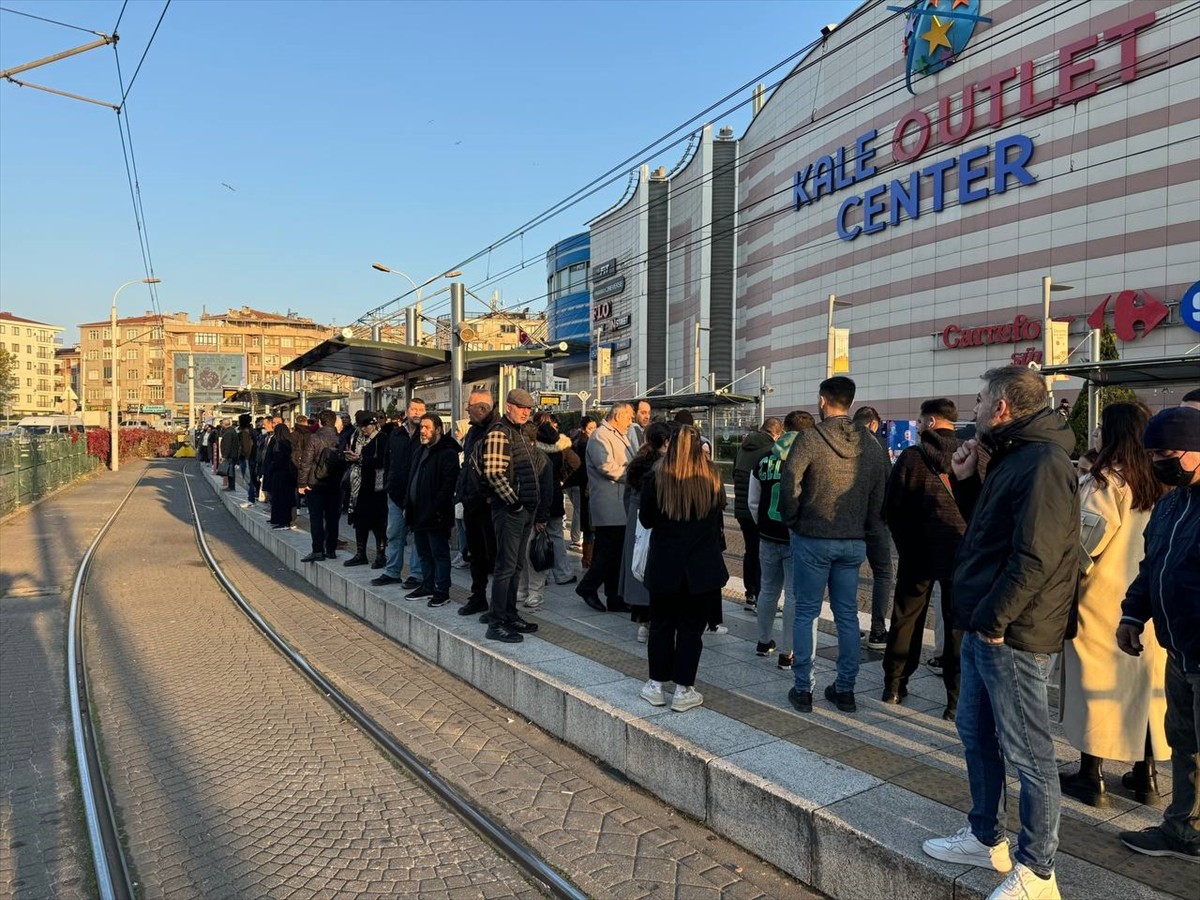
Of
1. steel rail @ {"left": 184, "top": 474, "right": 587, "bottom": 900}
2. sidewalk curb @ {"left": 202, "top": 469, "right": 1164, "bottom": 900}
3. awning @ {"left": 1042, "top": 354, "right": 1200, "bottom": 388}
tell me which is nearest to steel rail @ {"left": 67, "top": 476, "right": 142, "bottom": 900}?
steel rail @ {"left": 184, "top": 474, "right": 587, "bottom": 900}

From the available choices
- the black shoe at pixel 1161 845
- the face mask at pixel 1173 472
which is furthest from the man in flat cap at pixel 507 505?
the face mask at pixel 1173 472

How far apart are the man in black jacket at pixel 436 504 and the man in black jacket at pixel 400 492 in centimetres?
44

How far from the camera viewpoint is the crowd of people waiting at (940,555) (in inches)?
108

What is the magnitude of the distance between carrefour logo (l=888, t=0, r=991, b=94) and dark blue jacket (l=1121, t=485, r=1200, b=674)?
29.7 m

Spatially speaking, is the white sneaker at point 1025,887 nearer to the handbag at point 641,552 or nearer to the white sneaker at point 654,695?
the white sneaker at point 654,695

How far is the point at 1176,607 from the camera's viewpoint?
2.84 m

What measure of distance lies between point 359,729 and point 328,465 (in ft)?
18.0

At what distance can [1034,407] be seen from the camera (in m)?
2.80

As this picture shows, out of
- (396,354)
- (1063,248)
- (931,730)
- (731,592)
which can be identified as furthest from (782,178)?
(931,730)

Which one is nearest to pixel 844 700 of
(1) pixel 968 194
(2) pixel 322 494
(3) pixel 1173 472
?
(3) pixel 1173 472

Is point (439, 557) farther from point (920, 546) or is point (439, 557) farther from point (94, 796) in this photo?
point (920, 546)

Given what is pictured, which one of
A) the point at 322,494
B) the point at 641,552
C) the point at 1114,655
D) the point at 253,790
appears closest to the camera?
the point at 1114,655

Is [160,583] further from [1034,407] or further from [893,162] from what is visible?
[893,162]

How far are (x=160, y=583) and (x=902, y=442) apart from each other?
69.0 ft
